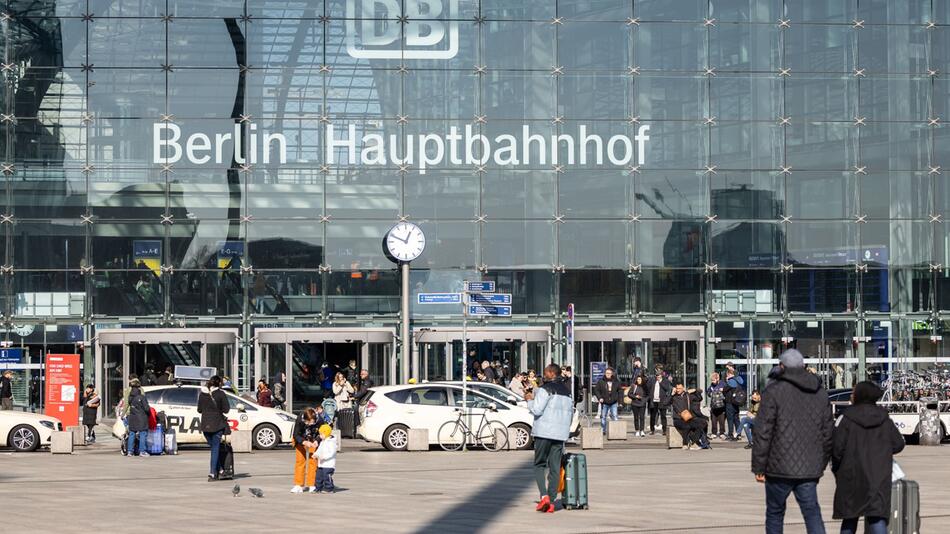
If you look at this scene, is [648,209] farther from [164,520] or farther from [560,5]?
[164,520]

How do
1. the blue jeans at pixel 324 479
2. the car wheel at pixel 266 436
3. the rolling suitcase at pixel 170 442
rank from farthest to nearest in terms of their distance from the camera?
the car wheel at pixel 266 436, the rolling suitcase at pixel 170 442, the blue jeans at pixel 324 479

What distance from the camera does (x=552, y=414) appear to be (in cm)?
1836

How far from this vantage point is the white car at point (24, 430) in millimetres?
31484

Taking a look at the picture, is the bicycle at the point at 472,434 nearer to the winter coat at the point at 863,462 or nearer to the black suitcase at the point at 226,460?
the black suitcase at the point at 226,460

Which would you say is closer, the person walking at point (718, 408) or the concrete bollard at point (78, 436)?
the concrete bollard at point (78, 436)

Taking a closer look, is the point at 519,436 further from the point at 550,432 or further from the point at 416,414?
the point at 550,432

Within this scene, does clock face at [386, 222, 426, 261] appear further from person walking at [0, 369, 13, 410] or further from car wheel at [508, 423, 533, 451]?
car wheel at [508, 423, 533, 451]

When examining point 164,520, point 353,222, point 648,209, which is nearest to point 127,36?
point 353,222

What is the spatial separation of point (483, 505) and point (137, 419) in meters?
12.3

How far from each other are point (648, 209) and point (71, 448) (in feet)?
57.3

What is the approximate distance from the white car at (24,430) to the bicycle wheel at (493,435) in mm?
8067

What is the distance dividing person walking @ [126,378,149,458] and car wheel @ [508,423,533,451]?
6720 mm

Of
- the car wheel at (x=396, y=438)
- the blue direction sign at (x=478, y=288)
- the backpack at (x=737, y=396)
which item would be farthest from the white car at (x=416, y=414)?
the backpack at (x=737, y=396)

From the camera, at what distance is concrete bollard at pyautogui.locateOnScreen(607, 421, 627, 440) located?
3412 centimetres
